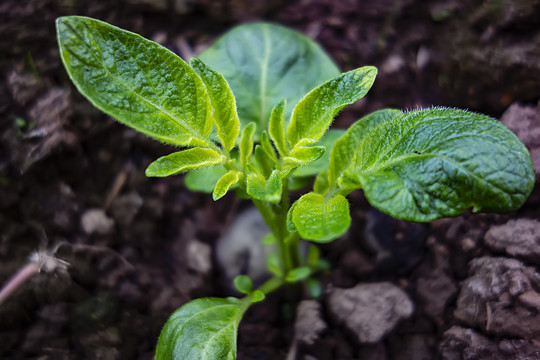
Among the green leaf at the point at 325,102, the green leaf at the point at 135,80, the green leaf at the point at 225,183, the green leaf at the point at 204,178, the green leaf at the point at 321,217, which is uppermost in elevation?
the green leaf at the point at 135,80

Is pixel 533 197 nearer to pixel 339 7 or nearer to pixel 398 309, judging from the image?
pixel 398 309

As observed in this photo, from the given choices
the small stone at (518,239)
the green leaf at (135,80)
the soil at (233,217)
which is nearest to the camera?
the green leaf at (135,80)

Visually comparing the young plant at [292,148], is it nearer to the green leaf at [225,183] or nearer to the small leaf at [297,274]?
the green leaf at [225,183]

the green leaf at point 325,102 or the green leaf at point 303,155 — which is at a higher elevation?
the green leaf at point 325,102

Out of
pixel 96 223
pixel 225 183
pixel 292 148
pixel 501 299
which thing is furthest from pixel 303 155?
pixel 96 223

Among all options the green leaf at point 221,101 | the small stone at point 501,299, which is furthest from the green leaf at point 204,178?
the small stone at point 501,299

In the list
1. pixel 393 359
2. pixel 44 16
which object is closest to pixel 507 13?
pixel 393 359

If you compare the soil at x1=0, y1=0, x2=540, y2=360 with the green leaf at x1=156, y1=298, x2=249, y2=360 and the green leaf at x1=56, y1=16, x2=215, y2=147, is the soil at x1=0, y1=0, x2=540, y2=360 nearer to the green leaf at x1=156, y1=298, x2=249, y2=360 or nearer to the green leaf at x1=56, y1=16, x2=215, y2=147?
the green leaf at x1=156, y1=298, x2=249, y2=360

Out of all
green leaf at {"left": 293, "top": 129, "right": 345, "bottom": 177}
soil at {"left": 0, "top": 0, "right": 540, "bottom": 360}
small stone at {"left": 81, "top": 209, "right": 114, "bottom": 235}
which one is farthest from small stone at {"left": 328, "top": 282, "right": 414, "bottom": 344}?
small stone at {"left": 81, "top": 209, "right": 114, "bottom": 235}

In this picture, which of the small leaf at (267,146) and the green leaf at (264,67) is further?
the green leaf at (264,67)
